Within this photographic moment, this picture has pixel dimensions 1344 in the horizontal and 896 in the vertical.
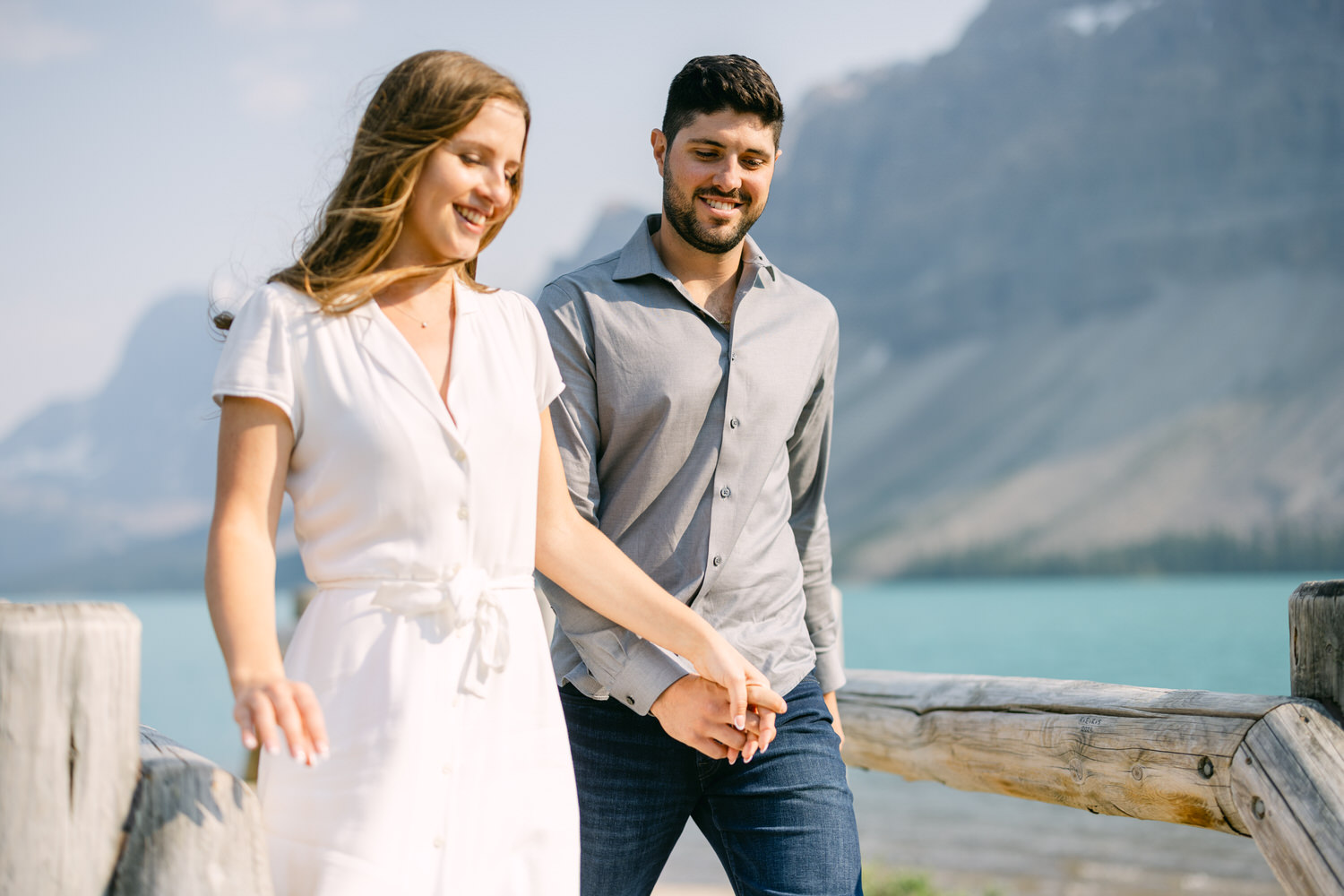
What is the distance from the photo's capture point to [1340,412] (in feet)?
291

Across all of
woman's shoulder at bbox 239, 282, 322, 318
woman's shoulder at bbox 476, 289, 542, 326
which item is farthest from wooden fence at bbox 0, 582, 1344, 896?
woman's shoulder at bbox 476, 289, 542, 326

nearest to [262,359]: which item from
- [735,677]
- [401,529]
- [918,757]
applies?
[401,529]

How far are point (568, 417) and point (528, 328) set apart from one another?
1.13 ft

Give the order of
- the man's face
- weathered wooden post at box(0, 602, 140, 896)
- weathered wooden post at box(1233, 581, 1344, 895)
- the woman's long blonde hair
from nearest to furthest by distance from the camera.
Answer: weathered wooden post at box(0, 602, 140, 896)
the woman's long blonde hair
weathered wooden post at box(1233, 581, 1344, 895)
the man's face

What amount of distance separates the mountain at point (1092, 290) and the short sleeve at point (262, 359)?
92.5 metres

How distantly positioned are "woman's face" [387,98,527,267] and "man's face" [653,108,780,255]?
0.56 metres

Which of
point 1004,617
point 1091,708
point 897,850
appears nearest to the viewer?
point 1091,708

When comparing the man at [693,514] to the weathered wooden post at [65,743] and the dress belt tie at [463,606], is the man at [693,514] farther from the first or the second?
the weathered wooden post at [65,743]

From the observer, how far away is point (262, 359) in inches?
53.0

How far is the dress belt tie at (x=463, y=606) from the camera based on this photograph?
54.6 inches

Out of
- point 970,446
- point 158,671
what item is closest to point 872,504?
point 970,446

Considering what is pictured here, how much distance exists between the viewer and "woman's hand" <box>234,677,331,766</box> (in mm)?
1171

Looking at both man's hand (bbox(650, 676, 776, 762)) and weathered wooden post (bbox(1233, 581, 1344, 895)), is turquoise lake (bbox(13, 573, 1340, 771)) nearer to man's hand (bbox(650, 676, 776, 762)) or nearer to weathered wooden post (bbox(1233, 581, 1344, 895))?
weathered wooden post (bbox(1233, 581, 1344, 895))

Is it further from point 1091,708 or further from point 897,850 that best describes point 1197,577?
point 1091,708
